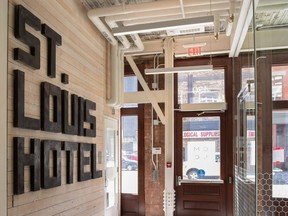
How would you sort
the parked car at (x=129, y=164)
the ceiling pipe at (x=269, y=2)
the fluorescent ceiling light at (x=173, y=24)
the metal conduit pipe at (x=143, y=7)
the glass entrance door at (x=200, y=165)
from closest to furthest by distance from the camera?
the ceiling pipe at (x=269, y=2) < the fluorescent ceiling light at (x=173, y=24) < the metal conduit pipe at (x=143, y=7) < the glass entrance door at (x=200, y=165) < the parked car at (x=129, y=164)

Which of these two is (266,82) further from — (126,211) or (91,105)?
(126,211)

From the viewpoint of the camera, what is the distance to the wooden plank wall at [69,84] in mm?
2803

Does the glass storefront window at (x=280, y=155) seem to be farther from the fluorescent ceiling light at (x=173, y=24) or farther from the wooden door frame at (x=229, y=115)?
the fluorescent ceiling light at (x=173, y=24)

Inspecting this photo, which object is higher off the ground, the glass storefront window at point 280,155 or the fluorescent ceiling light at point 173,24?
the fluorescent ceiling light at point 173,24

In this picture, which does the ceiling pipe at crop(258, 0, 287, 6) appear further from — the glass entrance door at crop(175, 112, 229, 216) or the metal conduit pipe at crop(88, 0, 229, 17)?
the glass entrance door at crop(175, 112, 229, 216)

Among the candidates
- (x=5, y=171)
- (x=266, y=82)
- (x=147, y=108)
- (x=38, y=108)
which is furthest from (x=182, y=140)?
(x=5, y=171)

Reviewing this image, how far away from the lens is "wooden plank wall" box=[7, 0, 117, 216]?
280 cm

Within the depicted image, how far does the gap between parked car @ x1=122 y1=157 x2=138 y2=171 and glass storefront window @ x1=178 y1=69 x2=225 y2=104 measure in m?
1.61

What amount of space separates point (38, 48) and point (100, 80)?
6.48ft

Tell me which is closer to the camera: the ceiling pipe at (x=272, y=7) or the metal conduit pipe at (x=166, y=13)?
the ceiling pipe at (x=272, y=7)

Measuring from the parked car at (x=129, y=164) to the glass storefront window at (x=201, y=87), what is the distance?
161cm

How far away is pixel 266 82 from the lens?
Answer: 4.44 m

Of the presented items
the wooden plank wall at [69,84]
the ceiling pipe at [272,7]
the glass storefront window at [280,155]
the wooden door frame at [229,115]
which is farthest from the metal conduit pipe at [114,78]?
the ceiling pipe at [272,7]

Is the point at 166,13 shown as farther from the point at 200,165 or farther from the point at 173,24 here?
the point at 200,165
